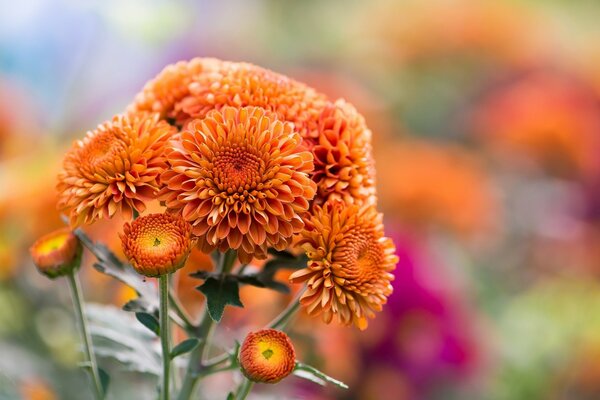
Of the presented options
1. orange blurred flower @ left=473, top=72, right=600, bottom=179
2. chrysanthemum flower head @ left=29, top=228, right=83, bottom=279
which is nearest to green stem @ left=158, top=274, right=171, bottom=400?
chrysanthemum flower head @ left=29, top=228, right=83, bottom=279

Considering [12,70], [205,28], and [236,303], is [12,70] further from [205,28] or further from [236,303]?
[236,303]

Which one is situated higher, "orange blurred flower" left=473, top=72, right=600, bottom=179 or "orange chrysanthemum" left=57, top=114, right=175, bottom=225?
"orange blurred flower" left=473, top=72, right=600, bottom=179

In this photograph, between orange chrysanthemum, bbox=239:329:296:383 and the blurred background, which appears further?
the blurred background

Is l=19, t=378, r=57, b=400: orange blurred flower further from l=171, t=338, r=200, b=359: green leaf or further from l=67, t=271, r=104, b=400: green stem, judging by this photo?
l=171, t=338, r=200, b=359: green leaf

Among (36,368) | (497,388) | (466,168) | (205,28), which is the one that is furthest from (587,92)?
(36,368)

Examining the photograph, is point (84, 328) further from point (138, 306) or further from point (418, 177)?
point (418, 177)

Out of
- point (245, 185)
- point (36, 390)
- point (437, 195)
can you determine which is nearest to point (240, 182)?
point (245, 185)

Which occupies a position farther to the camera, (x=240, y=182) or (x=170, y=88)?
(x=170, y=88)
